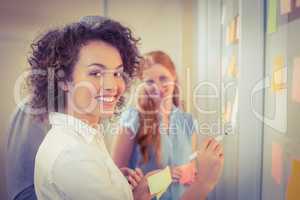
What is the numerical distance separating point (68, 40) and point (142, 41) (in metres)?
0.29

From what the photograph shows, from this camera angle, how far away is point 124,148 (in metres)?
1.47

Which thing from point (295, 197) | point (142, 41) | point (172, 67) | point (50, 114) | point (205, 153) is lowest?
point (295, 197)

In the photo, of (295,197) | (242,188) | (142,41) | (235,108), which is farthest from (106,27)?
(295,197)

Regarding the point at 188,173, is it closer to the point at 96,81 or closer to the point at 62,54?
the point at 96,81

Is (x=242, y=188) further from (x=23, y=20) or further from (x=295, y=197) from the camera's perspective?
(x=23, y=20)

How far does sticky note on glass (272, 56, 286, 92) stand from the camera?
4.77 feet

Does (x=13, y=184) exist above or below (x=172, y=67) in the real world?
below

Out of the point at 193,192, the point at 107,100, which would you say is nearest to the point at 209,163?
the point at 193,192

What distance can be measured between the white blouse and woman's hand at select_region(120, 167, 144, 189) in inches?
0.8

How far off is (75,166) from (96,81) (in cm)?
33

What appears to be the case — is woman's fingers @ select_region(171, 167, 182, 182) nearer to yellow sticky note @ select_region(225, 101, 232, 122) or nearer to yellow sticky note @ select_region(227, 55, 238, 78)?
yellow sticky note @ select_region(225, 101, 232, 122)

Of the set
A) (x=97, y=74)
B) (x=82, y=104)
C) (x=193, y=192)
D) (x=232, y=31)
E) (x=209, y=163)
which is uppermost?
(x=232, y=31)

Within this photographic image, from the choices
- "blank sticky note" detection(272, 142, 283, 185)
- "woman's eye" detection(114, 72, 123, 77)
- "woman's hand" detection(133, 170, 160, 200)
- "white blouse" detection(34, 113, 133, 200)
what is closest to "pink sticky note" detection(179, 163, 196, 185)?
"woman's hand" detection(133, 170, 160, 200)

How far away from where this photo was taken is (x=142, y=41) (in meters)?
1.46
